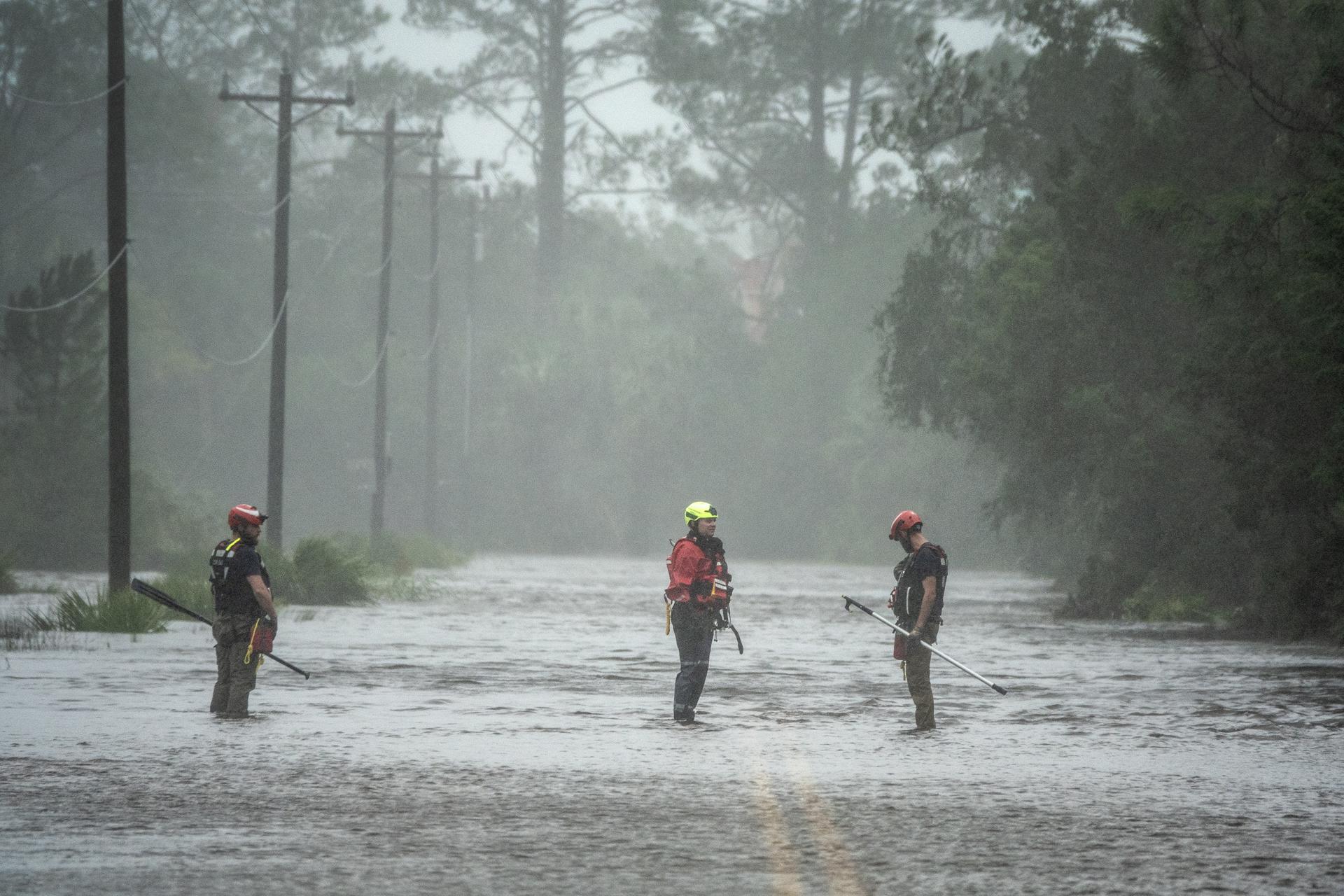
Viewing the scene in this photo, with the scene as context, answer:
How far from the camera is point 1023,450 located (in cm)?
3703

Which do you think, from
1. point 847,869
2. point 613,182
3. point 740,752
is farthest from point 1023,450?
point 613,182

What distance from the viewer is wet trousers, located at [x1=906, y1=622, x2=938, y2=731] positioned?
15219 mm

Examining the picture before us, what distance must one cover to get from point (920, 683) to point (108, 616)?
13.1m

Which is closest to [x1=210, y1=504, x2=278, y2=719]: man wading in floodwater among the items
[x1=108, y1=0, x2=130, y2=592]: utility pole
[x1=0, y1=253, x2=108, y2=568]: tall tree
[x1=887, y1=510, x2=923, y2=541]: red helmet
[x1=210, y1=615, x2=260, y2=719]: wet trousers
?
[x1=210, y1=615, x2=260, y2=719]: wet trousers

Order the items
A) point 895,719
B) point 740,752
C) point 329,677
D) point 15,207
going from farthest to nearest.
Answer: point 15,207, point 329,677, point 895,719, point 740,752

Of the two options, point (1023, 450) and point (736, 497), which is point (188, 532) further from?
point (736, 497)

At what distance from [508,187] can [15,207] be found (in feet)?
80.2

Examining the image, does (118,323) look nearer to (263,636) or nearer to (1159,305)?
(263,636)

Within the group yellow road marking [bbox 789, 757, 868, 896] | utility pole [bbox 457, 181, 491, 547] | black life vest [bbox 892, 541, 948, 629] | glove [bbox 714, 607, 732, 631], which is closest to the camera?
yellow road marking [bbox 789, 757, 868, 896]

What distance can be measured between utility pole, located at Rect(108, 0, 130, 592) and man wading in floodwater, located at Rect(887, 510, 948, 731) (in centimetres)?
1507

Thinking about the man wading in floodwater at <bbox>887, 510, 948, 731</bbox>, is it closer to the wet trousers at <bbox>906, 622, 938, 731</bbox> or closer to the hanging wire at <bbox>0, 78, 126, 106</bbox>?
the wet trousers at <bbox>906, 622, 938, 731</bbox>

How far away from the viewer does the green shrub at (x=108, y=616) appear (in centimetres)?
2484

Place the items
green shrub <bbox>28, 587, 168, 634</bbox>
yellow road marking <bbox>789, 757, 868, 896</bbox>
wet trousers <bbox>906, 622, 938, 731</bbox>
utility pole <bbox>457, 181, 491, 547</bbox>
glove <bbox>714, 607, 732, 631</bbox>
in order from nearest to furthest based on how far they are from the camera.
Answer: yellow road marking <bbox>789, 757, 868, 896</bbox> → wet trousers <bbox>906, 622, 938, 731</bbox> → glove <bbox>714, 607, 732, 631</bbox> → green shrub <bbox>28, 587, 168, 634</bbox> → utility pole <bbox>457, 181, 491, 547</bbox>

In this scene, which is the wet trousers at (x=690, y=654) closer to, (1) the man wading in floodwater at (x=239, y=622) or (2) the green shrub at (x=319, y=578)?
(1) the man wading in floodwater at (x=239, y=622)
